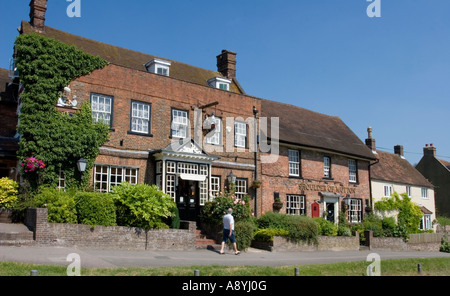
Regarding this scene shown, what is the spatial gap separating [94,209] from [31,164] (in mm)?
3118

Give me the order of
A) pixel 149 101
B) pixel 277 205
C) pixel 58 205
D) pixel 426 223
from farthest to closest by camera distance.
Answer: pixel 426 223, pixel 277 205, pixel 149 101, pixel 58 205

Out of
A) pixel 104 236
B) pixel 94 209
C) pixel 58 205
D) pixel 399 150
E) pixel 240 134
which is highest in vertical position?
pixel 399 150

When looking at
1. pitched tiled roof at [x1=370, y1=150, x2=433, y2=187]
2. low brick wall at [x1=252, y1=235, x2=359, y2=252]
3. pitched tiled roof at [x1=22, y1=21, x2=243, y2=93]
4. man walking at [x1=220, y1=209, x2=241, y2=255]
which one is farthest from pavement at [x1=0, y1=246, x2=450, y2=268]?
pitched tiled roof at [x1=370, y1=150, x2=433, y2=187]

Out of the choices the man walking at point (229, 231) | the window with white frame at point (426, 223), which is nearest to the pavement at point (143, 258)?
the man walking at point (229, 231)

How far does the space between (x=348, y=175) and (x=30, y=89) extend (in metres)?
21.1

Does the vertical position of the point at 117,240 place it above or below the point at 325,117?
below

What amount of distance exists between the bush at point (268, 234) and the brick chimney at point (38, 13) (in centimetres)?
1407

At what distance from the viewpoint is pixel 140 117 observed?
20.8m

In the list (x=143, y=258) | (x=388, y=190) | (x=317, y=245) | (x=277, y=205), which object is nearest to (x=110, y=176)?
(x=143, y=258)

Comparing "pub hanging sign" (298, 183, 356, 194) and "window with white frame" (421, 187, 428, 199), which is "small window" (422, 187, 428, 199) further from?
"pub hanging sign" (298, 183, 356, 194)

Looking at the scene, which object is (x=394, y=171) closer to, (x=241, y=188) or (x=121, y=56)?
(x=241, y=188)
